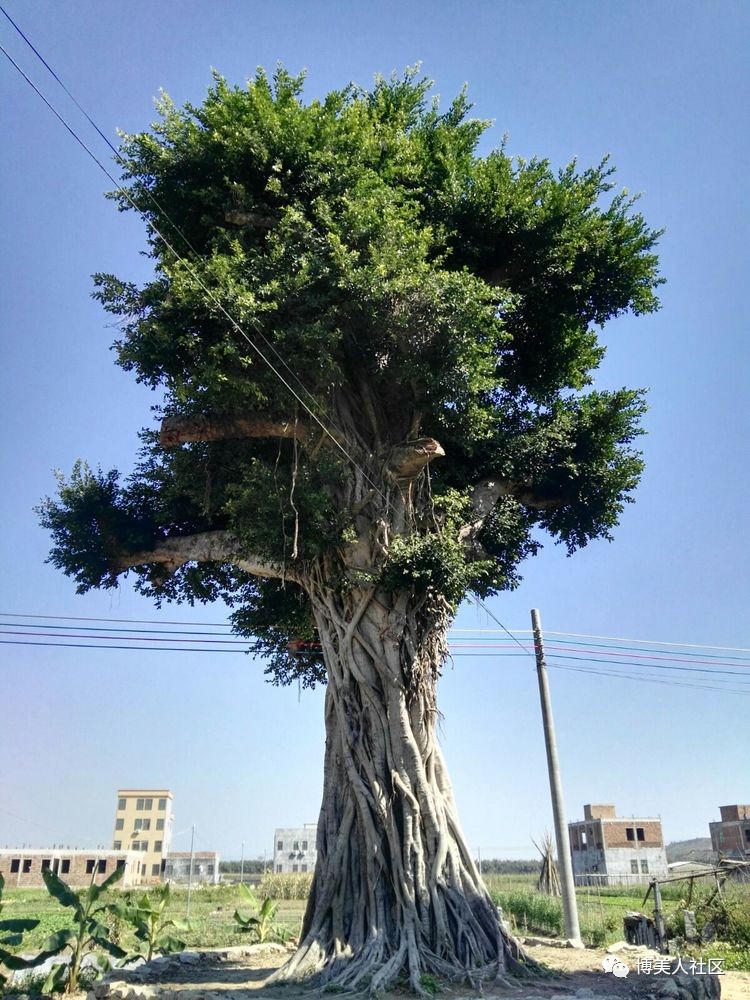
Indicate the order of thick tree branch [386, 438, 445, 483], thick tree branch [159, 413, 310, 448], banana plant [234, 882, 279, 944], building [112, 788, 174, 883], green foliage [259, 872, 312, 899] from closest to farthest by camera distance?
thick tree branch [386, 438, 445, 483]
thick tree branch [159, 413, 310, 448]
banana plant [234, 882, 279, 944]
green foliage [259, 872, 312, 899]
building [112, 788, 174, 883]

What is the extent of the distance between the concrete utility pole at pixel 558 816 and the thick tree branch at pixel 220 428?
20.9 ft

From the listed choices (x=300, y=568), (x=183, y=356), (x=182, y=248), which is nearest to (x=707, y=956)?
(x=300, y=568)

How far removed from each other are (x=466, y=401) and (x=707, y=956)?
8.09 metres

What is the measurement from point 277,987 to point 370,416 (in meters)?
7.46

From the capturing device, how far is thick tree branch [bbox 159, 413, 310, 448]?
1180 centimetres

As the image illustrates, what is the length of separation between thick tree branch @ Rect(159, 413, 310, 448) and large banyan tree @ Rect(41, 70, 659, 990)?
0.03 m

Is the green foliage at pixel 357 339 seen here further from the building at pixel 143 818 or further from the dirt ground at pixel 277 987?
the building at pixel 143 818

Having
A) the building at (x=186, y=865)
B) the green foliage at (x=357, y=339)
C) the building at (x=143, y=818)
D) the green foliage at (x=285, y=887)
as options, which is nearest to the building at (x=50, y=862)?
the building at (x=186, y=865)

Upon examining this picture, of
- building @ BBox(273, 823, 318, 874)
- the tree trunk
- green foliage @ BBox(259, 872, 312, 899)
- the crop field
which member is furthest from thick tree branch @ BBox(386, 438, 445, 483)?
building @ BBox(273, 823, 318, 874)

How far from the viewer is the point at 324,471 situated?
37.5 ft

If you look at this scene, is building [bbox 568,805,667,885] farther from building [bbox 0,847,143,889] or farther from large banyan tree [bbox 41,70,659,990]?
large banyan tree [bbox 41,70,659,990]

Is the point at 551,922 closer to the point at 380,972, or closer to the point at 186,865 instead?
the point at 380,972

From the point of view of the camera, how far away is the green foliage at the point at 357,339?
11.0 meters

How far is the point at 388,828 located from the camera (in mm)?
9953
